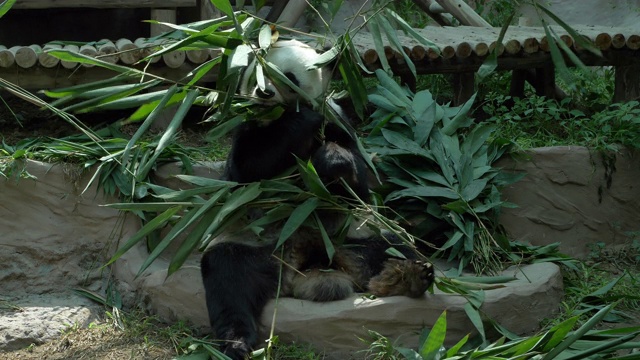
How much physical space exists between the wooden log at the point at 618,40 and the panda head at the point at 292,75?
8.02 ft

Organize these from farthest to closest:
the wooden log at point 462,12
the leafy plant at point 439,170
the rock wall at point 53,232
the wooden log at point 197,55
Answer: the wooden log at point 462,12 → the wooden log at point 197,55 → the rock wall at point 53,232 → the leafy plant at point 439,170

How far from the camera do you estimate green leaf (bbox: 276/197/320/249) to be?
12.1ft

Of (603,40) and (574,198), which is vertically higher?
(603,40)

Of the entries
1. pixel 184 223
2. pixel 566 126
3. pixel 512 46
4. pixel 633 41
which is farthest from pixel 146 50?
pixel 633 41

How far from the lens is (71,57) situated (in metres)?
3.64

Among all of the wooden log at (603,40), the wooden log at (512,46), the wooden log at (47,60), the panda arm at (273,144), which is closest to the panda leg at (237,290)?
the panda arm at (273,144)

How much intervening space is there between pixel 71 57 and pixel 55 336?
1.43 m

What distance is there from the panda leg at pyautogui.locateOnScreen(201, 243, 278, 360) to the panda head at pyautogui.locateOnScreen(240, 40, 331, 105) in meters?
0.78

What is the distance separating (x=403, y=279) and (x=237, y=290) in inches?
31.6

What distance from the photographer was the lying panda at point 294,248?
370 centimetres

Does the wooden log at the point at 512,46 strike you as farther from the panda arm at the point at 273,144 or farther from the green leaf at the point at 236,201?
the green leaf at the point at 236,201

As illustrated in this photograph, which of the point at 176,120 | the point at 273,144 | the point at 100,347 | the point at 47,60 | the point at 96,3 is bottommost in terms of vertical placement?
the point at 100,347

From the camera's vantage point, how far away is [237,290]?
12.2 feet

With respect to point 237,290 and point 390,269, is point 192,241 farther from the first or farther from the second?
point 390,269
